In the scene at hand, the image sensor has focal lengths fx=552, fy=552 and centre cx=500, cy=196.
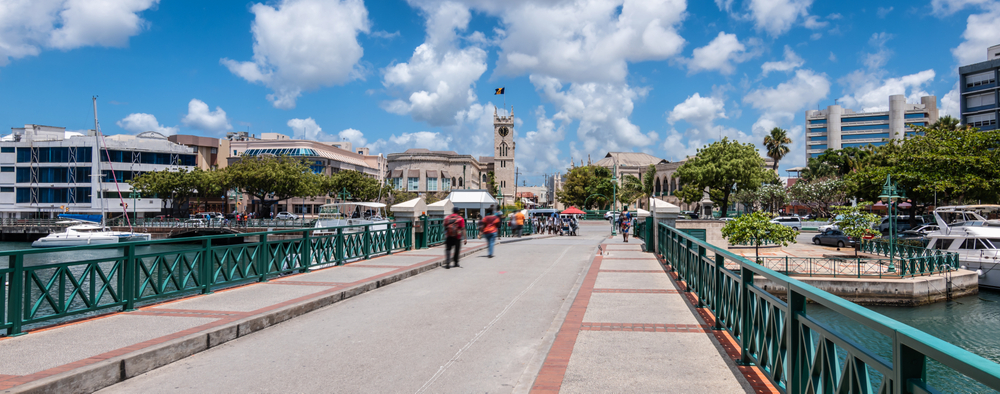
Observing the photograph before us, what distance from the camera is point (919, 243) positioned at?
1058 inches

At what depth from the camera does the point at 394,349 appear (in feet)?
20.6

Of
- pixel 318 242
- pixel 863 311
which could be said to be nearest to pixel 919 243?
pixel 318 242

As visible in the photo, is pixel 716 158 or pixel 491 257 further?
pixel 716 158

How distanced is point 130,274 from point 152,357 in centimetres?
270

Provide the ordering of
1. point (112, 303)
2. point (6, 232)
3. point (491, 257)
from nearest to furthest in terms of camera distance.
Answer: point (112, 303) → point (491, 257) → point (6, 232)

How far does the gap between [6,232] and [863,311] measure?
2791 inches

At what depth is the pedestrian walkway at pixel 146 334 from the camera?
4922mm

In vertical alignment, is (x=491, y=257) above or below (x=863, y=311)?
below

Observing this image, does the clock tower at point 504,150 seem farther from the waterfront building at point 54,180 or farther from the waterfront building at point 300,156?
the waterfront building at point 54,180

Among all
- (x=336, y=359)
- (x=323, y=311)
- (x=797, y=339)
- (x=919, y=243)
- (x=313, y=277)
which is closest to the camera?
(x=797, y=339)

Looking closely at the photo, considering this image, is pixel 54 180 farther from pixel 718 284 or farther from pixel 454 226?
pixel 718 284

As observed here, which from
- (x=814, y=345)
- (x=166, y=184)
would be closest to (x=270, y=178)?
(x=166, y=184)

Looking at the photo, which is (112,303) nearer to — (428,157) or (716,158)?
(716,158)

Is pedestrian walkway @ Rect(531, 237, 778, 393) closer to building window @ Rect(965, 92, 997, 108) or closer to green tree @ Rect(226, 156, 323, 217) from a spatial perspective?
green tree @ Rect(226, 156, 323, 217)
